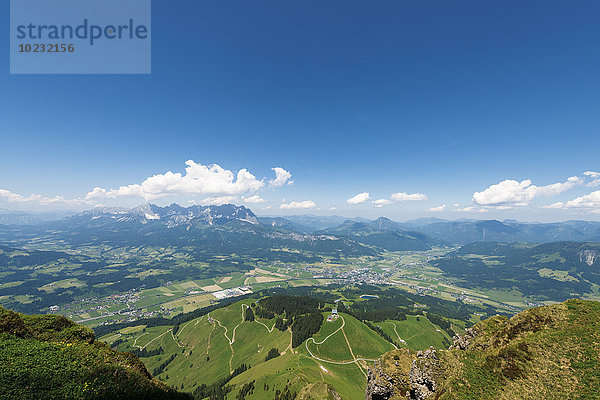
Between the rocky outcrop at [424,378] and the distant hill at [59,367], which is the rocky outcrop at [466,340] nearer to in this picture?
the rocky outcrop at [424,378]

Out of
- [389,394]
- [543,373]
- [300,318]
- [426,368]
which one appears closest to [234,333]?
[300,318]

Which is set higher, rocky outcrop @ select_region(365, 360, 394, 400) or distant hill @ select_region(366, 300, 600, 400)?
distant hill @ select_region(366, 300, 600, 400)

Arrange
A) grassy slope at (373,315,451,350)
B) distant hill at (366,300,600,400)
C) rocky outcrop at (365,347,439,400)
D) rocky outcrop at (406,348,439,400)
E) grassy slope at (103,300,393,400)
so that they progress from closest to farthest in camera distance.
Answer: distant hill at (366,300,600,400) < rocky outcrop at (406,348,439,400) < rocky outcrop at (365,347,439,400) < grassy slope at (103,300,393,400) < grassy slope at (373,315,451,350)

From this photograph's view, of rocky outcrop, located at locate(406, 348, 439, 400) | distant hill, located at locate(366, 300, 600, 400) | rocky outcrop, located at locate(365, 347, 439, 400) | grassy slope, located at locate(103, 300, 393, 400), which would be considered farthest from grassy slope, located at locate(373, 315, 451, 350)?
distant hill, located at locate(366, 300, 600, 400)

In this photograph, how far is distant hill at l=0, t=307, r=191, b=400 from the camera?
2883 cm

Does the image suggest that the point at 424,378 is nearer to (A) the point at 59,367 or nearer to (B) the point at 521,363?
(B) the point at 521,363

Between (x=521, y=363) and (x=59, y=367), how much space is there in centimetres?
7025

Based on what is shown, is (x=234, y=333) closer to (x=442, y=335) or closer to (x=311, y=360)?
(x=311, y=360)

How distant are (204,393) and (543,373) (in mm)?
145376

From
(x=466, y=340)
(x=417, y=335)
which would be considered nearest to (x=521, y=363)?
(x=466, y=340)

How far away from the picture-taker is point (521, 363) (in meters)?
35.7

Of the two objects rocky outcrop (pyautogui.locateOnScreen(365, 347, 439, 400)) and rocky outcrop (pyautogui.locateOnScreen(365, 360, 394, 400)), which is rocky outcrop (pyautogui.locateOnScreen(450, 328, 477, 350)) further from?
rocky outcrop (pyautogui.locateOnScreen(365, 360, 394, 400))

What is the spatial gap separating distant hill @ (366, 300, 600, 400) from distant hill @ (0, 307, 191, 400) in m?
46.3

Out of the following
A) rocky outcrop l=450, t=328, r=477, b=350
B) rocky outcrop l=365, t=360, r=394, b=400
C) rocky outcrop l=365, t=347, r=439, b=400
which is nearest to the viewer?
rocky outcrop l=365, t=347, r=439, b=400
